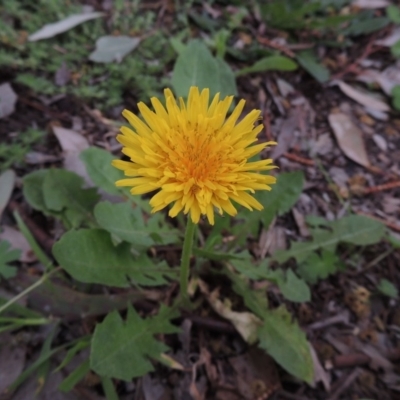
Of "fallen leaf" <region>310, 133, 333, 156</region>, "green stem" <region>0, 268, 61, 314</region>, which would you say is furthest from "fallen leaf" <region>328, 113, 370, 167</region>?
"green stem" <region>0, 268, 61, 314</region>

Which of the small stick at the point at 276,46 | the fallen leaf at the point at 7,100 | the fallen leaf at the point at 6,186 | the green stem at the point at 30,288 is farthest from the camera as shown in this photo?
the small stick at the point at 276,46

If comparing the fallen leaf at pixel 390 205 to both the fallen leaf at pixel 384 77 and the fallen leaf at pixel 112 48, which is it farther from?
the fallen leaf at pixel 112 48

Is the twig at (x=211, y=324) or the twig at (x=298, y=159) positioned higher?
the twig at (x=298, y=159)

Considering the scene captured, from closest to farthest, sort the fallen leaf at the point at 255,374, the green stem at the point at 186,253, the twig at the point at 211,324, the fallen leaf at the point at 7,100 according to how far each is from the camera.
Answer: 1. the green stem at the point at 186,253
2. the fallen leaf at the point at 255,374
3. the twig at the point at 211,324
4. the fallen leaf at the point at 7,100

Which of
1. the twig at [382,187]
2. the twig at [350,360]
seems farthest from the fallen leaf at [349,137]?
the twig at [350,360]

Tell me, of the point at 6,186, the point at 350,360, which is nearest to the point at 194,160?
the point at 6,186

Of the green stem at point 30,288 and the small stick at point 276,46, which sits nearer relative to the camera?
the green stem at point 30,288

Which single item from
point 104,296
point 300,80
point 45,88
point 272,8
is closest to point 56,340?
point 104,296

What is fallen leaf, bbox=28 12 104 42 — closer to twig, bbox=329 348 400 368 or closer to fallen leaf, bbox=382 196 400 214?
fallen leaf, bbox=382 196 400 214
